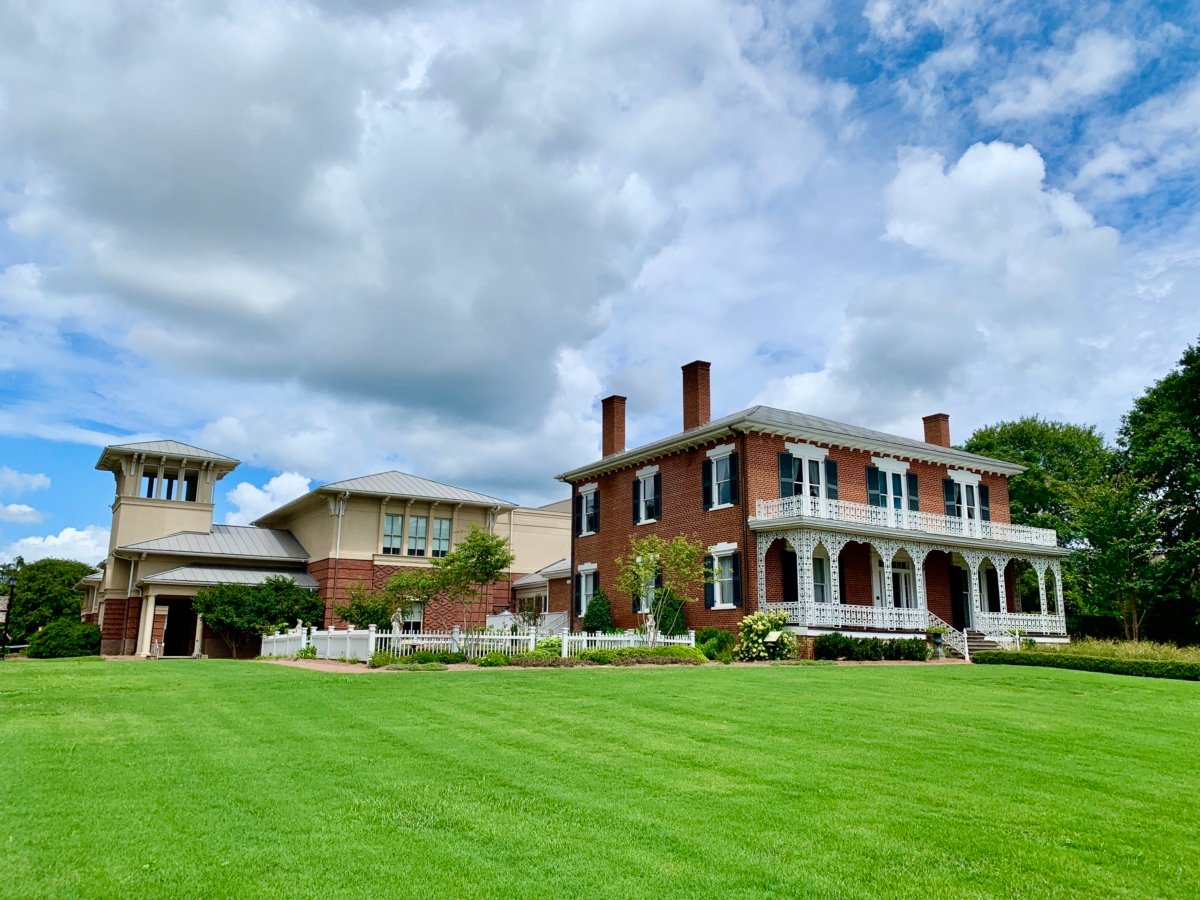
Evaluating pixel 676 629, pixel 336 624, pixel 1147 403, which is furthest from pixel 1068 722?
pixel 1147 403

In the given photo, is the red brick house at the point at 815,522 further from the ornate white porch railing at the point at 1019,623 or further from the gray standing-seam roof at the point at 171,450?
the gray standing-seam roof at the point at 171,450

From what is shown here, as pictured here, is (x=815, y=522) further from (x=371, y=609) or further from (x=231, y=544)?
(x=231, y=544)

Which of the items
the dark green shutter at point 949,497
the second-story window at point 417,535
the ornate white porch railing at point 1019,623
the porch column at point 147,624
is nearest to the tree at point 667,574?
the ornate white porch railing at point 1019,623

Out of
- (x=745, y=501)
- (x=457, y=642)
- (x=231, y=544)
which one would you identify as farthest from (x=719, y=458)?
(x=231, y=544)

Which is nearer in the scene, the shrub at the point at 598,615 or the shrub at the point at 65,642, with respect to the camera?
the shrub at the point at 598,615

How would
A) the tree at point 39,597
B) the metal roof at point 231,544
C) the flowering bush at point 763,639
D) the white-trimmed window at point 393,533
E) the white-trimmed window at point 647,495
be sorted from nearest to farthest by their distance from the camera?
the flowering bush at point 763,639 < the white-trimmed window at point 647,495 < the metal roof at point 231,544 < the white-trimmed window at point 393,533 < the tree at point 39,597

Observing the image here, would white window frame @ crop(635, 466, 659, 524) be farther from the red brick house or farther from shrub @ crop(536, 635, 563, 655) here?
shrub @ crop(536, 635, 563, 655)

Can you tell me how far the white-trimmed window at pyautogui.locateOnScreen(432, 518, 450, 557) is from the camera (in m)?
39.6

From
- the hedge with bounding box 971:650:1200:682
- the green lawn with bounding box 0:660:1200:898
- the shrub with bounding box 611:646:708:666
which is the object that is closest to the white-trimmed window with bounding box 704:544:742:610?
the shrub with bounding box 611:646:708:666

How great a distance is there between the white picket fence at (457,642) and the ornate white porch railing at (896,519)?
4744 mm

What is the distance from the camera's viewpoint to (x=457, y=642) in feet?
76.2

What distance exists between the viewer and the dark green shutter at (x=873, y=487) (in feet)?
101

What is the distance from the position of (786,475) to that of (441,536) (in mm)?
17176

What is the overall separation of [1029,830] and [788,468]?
22594mm
